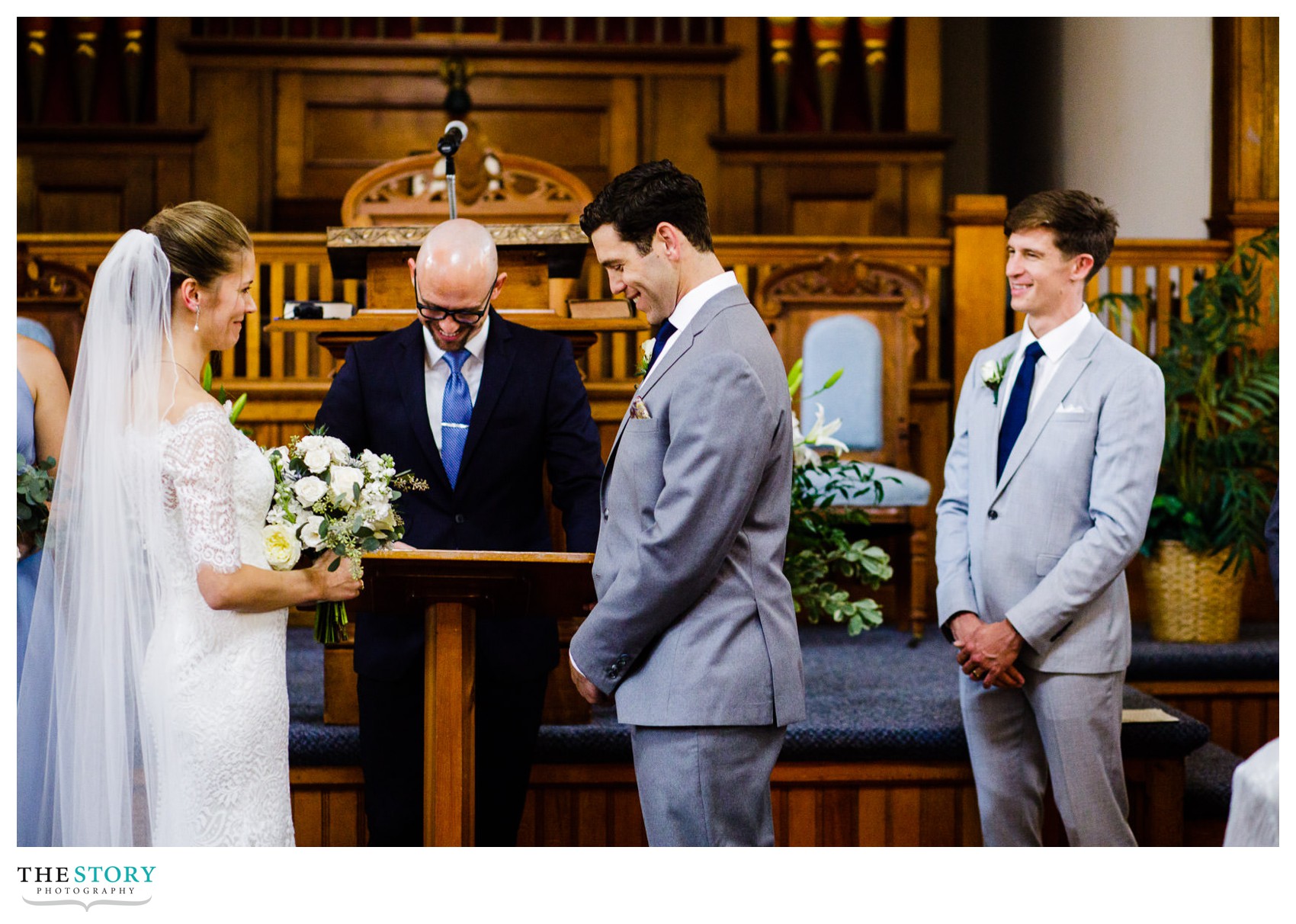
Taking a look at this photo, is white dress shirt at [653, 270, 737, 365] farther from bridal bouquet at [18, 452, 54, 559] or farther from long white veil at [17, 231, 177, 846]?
bridal bouquet at [18, 452, 54, 559]

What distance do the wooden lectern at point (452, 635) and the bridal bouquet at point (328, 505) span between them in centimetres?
5

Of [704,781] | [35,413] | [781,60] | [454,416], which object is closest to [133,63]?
[781,60]

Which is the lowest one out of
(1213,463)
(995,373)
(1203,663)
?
(1203,663)

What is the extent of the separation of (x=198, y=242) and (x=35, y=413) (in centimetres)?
79

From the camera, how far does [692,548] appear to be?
1.93 meters

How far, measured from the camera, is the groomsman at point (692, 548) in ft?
6.33

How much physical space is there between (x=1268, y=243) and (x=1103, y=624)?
277cm

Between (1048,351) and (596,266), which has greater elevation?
(596,266)

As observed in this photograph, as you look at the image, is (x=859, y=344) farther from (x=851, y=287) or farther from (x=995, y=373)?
(x=995, y=373)

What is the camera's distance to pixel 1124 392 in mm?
2428

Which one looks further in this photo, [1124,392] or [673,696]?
[1124,392]

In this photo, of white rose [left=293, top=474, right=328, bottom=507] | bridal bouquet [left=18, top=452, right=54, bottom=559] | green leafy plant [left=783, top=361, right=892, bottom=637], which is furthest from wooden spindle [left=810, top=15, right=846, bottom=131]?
white rose [left=293, top=474, right=328, bottom=507]

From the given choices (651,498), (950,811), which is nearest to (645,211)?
(651,498)
